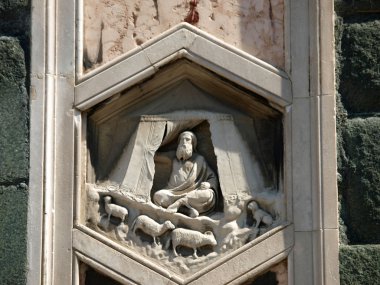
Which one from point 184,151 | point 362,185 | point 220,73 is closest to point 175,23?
point 220,73

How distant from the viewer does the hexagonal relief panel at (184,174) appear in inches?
273

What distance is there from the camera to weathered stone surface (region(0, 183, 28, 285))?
272 inches

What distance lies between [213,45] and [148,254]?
103 centimetres

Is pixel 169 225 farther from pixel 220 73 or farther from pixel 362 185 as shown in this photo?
pixel 362 185

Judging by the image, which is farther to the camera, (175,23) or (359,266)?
(175,23)

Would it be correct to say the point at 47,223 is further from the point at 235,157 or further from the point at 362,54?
the point at 362,54

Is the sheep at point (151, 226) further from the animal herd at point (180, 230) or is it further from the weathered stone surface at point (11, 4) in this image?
the weathered stone surface at point (11, 4)

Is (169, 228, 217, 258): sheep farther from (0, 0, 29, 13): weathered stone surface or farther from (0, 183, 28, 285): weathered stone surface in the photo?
(0, 0, 29, 13): weathered stone surface

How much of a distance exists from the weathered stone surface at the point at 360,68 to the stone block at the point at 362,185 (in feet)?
0.46

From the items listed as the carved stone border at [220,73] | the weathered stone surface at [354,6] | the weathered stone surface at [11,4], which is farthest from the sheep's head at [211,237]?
the weathered stone surface at [11,4]

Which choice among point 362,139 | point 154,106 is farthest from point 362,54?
point 154,106

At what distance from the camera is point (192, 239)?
22.7 feet

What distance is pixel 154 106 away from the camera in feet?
23.5

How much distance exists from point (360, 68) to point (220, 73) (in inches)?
25.8
